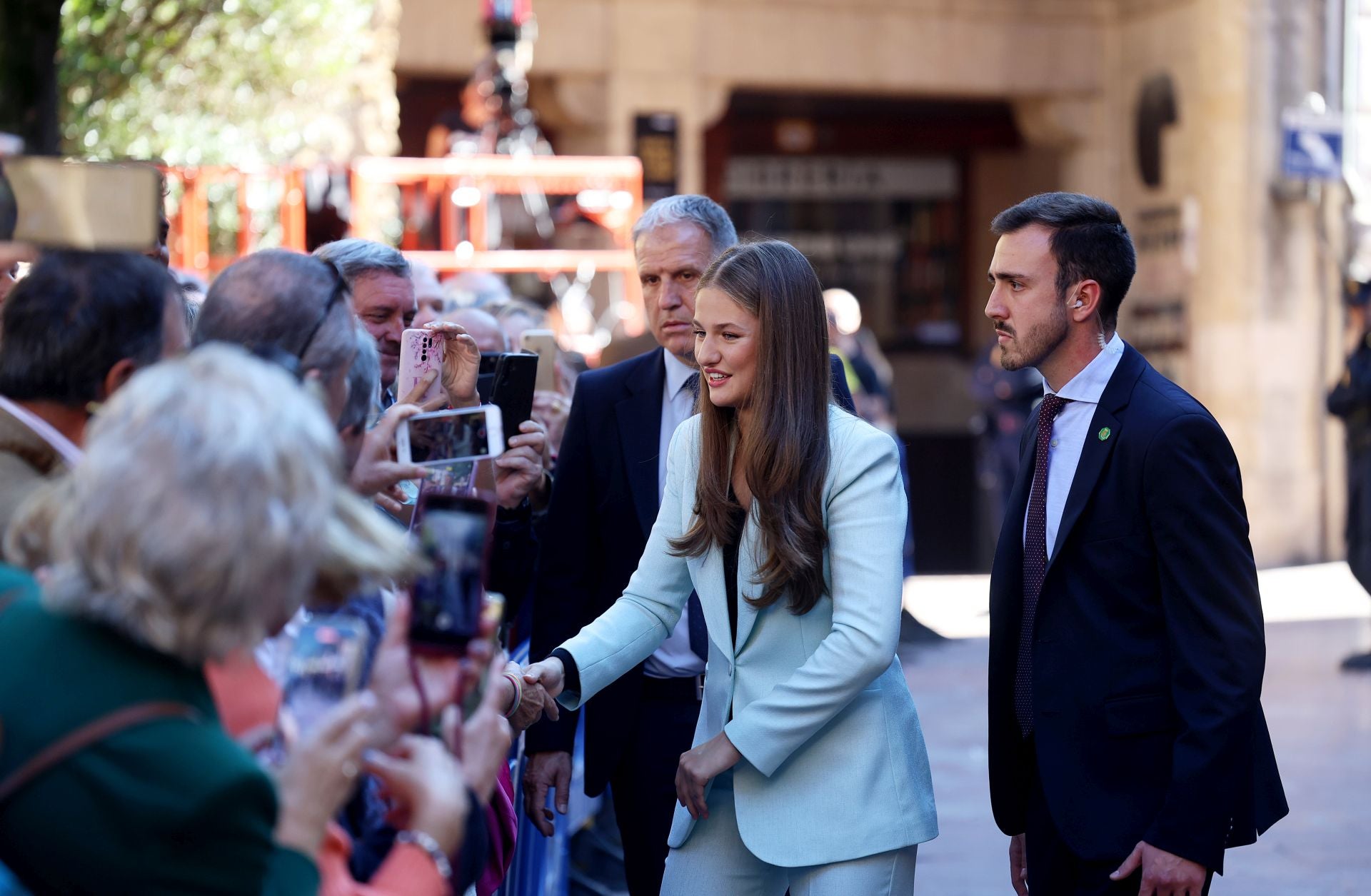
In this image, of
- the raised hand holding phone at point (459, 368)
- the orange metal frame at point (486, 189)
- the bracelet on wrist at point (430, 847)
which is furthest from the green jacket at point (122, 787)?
the orange metal frame at point (486, 189)

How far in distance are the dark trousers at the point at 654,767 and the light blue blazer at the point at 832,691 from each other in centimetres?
63

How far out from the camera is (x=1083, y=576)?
10.3ft

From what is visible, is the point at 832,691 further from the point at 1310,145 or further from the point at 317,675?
the point at 1310,145

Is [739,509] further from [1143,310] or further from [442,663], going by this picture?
[1143,310]

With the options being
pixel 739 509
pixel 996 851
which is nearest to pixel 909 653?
pixel 996 851

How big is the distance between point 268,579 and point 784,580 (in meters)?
1.44

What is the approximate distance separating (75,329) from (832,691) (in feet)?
4.71

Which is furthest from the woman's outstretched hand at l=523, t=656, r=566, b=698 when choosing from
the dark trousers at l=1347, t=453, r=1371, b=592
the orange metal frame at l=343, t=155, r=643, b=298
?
the dark trousers at l=1347, t=453, r=1371, b=592

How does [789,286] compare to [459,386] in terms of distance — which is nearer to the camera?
[789,286]

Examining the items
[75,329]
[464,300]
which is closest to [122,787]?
[75,329]

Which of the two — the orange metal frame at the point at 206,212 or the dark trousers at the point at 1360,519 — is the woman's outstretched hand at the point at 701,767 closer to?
the orange metal frame at the point at 206,212

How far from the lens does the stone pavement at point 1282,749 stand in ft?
19.4

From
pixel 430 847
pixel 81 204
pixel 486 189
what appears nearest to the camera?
pixel 430 847

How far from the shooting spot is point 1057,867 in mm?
3186
